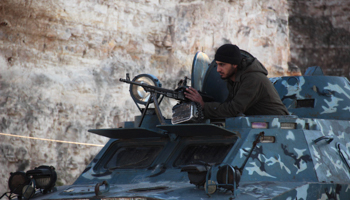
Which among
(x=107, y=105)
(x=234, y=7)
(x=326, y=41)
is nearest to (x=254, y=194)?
(x=107, y=105)

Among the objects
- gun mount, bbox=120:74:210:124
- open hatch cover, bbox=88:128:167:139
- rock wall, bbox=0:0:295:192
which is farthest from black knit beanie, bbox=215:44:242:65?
rock wall, bbox=0:0:295:192

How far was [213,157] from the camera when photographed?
4.98 metres

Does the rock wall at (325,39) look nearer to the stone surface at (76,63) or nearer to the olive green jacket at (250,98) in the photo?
the stone surface at (76,63)

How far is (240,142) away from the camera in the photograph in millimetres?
4789

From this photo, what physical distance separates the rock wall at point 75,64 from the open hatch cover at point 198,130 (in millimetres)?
5925

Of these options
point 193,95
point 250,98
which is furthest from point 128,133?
point 250,98

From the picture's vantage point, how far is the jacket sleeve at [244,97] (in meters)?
5.17

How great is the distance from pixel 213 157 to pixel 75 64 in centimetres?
896

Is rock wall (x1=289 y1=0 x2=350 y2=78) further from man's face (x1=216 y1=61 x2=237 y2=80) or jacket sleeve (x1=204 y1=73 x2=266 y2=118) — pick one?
jacket sleeve (x1=204 y1=73 x2=266 y2=118)

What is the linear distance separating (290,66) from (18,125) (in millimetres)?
13393

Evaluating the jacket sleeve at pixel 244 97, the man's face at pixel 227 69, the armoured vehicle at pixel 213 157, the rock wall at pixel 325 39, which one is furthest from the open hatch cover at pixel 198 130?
the rock wall at pixel 325 39

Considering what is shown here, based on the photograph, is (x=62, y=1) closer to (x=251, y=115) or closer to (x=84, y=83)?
(x=84, y=83)

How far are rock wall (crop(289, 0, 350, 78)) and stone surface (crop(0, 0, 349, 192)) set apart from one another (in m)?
9.66

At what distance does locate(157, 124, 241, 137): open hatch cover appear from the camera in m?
4.69
